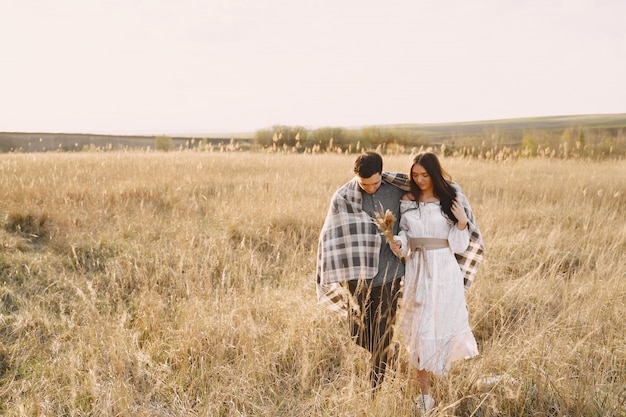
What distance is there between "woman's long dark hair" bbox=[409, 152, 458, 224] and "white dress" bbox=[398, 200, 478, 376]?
5cm

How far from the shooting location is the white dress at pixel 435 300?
2.60 meters

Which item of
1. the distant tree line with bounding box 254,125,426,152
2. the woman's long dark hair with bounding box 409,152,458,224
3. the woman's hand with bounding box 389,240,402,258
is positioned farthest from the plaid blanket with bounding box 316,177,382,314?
the distant tree line with bounding box 254,125,426,152

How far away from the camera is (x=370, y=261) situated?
8.89 feet

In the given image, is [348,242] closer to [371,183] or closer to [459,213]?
[371,183]

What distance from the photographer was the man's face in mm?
2633

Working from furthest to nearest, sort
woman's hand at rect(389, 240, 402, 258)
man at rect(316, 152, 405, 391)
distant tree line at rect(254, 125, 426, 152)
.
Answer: distant tree line at rect(254, 125, 426, 152)
man at rect(316, 152, 405, 391)
woman's hand at rect(389, 240, 402, 258)

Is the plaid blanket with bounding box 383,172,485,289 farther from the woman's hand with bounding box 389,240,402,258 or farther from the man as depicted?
the woman's hand with bounding box 389,240,402,258

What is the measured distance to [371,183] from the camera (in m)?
2.66

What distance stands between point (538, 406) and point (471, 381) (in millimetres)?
382

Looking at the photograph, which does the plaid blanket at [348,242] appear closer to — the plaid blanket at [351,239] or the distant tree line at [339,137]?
the plaid blanket at [351,239]

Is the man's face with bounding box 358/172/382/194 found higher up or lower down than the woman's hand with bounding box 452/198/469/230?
higher up

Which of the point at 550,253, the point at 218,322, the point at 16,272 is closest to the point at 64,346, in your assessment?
the point at 218,322

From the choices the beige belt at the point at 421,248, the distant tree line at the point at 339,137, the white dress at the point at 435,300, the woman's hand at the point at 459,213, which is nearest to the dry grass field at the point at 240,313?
the white dress at the point at 435,300

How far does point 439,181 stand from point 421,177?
0.35ft
